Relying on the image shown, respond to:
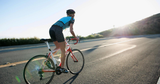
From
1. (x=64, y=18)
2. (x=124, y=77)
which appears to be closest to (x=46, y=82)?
(x=64, y=18)

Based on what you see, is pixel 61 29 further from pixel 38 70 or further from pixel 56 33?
pixel 38 70

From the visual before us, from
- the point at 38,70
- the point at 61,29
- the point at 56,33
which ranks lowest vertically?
the point at 38,70

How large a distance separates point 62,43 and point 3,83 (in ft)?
6.36

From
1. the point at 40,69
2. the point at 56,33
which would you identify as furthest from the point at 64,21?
the point at 40,69

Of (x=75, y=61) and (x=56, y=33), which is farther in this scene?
(x=75, y=61)

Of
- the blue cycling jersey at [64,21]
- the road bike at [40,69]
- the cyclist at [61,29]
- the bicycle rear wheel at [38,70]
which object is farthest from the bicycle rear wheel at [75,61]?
the blue cycling jersey at [64,21]

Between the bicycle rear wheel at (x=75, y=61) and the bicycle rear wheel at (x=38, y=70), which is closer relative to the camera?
the bicycle rear wheel at (x=38, y=70)

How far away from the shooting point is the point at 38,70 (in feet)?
7.79

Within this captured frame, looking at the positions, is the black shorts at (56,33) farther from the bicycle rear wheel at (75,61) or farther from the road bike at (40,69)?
the bicycle rear wheel at (75,61)

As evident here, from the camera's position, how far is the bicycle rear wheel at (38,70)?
220cm

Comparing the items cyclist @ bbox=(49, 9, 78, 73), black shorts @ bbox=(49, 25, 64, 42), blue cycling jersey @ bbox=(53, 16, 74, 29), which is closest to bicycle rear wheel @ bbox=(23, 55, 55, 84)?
cyclist @ bbox=(49, 9, 78, 73)

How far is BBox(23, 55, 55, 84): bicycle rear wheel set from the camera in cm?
220

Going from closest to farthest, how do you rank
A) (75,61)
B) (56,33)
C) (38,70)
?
(38,70)
(56,33)
(75,61)

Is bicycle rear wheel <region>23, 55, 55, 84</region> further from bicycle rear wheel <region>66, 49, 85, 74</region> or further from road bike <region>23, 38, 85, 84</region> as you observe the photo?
bicycle rear wheel <region>66, 49, 85, 74</region>
